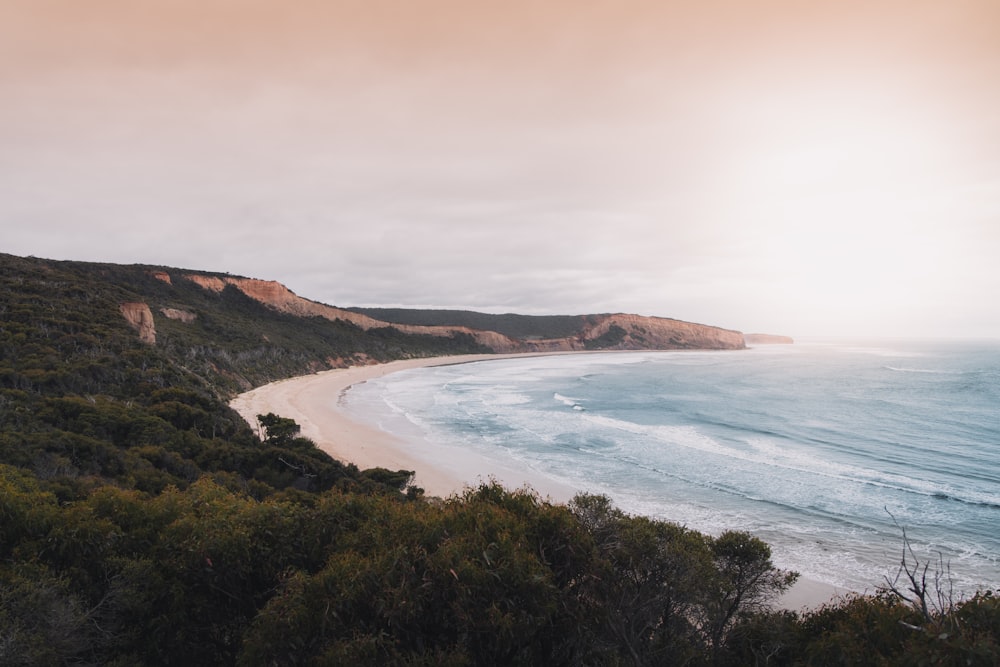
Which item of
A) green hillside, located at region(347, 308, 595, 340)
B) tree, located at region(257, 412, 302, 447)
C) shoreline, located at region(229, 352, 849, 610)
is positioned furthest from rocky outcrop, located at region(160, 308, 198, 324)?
green hillside, located at region(347, 308, 595, 340)

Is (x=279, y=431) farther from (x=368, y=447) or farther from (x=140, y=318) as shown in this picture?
(x=140, y=318)

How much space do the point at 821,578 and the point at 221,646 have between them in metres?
12.8

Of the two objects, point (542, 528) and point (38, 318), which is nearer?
point (542, 528)

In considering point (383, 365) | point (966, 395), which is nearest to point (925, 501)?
point (966, 395)

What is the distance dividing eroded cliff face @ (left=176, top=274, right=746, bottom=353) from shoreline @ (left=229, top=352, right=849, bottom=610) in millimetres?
33929

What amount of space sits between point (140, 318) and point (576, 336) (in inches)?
4426

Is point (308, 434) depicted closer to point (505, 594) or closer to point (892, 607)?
point (505, 594)

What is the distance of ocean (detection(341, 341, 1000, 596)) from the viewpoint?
14.6 meters

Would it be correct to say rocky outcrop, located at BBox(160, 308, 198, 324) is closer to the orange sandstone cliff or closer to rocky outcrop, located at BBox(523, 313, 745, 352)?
the orange sandstone cliff

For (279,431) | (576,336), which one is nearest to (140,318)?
(279,431)

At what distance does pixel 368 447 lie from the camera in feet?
82.6

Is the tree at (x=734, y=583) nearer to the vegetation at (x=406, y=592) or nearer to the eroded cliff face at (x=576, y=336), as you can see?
the vegetation at (x=406, y=592)

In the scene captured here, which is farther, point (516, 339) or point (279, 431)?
point (516, 339)

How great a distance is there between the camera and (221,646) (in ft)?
21.9
